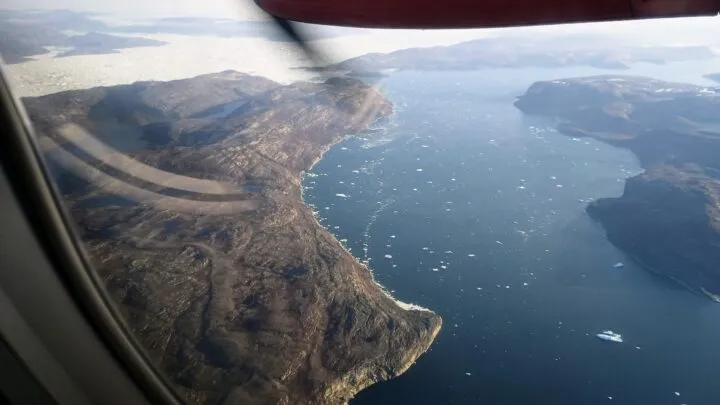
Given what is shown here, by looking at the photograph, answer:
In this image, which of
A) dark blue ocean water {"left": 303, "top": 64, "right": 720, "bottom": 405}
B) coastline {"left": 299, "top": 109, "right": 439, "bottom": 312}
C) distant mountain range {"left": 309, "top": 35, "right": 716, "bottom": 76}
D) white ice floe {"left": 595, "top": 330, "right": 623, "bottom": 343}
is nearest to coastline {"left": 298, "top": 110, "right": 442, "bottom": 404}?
coastline {"left": 299, "top": 109, "right": 439, "bottom": 312}

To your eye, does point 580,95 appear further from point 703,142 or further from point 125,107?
point 125,107

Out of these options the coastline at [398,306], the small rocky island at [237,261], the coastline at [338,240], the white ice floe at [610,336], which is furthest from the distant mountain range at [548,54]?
the white ice floe at [610,336]

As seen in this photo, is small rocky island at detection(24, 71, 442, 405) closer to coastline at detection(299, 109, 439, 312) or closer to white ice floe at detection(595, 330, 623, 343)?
coastline at detection(299, 109, 439, 312)

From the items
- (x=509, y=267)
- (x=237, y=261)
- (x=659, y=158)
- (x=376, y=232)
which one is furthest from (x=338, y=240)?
(x=659, y=158)

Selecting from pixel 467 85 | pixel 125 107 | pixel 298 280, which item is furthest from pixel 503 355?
pixel 467 85

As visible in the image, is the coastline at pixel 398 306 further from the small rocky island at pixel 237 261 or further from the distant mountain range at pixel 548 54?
the distant mountain range at pixel 548 54

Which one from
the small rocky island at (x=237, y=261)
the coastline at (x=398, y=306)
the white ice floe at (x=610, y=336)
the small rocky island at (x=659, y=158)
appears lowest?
the small rocky island at (x=659, y=158)
